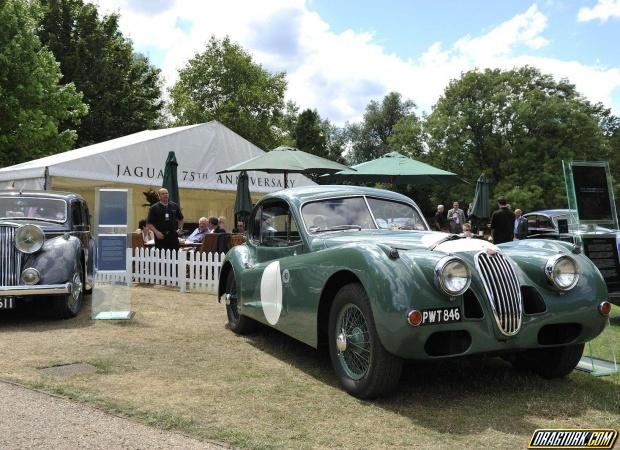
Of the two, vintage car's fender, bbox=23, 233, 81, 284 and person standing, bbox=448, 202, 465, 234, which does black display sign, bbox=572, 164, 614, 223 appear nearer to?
vintage car's fender, bbox=23, 233, 81, 284

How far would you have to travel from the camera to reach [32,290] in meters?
6.83

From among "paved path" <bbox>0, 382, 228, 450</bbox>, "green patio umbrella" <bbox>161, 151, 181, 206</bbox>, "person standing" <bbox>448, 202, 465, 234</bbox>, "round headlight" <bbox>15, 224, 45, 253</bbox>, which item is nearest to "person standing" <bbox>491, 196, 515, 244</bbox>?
"person standing" <bbox>448, 202, 465, 234</bbox>

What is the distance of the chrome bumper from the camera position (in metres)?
6.79

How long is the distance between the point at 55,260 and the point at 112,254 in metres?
0.86

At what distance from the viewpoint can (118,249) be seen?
25.9 feet

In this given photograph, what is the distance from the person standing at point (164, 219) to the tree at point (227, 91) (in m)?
32.2

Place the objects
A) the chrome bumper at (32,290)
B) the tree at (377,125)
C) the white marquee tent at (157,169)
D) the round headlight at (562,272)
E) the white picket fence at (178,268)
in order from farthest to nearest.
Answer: the tree at (377,125) → the white marquee tent at (157,169) → the white picket fence at (178,268) → the chrome bumper at (32,290) → the round headlight at (562,272)

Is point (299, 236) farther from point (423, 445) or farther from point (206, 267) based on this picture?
point (206, 267)

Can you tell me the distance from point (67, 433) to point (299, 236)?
8.97 feet

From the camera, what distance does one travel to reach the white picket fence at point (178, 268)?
10.4 metres

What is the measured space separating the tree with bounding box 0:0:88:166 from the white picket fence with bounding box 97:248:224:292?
1226 cm

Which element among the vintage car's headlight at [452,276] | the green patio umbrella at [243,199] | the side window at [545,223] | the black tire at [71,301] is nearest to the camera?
the vintage car's headlight at [452,276]

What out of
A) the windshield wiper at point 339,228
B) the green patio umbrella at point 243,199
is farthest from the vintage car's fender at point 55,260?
the green patio umbrella at point 243,199

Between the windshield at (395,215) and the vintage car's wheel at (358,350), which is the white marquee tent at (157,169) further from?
the vintage car's wheel at (358,350)
